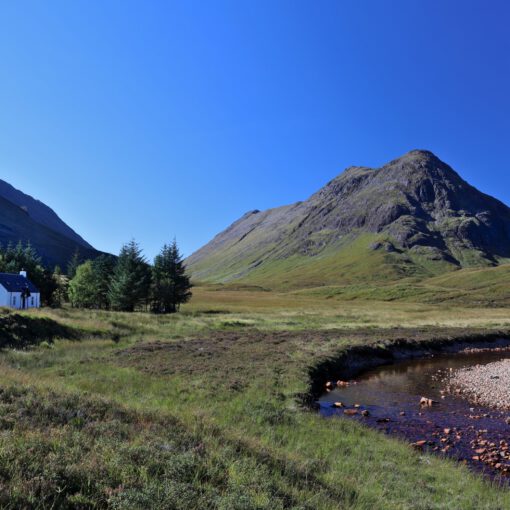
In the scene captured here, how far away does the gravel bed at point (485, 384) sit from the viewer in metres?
25.3

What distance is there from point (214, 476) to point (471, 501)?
7595 millimetres

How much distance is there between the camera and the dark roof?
71688 mm

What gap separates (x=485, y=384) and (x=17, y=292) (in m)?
75.2

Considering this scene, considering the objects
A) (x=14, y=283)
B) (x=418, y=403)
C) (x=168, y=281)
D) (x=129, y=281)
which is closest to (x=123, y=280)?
(x=129, y=281)

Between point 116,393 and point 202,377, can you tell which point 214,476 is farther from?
point 202,377

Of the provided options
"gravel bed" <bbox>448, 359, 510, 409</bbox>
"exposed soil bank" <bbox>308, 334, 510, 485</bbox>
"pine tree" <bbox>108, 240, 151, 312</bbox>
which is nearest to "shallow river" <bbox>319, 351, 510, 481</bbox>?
"exposed soil bank" <bbox>308, 334, 510, 485</bbox>

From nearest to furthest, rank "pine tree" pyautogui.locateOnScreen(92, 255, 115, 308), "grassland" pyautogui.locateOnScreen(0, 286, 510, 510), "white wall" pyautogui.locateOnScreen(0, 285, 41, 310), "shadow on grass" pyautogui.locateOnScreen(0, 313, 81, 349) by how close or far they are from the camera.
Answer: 1. "grassland" pyautogui.locateOnScreen(0, 286, 510, 510)
2. "shadow on grass" pyautogui.locateOnScreen(0, 313, 81, 349)
3. "white wall" pyautogui.locateOnScreen(0, 285, 41, 310)
4. "pine tree" pyautogui.locateOnScreen(92, 255, 115, 308)

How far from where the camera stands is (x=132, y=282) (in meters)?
77.1

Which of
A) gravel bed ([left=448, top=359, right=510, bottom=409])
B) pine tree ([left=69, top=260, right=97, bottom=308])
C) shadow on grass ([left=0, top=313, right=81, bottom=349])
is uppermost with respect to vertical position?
pine tree ([left=69, top=260, right=97, bottom=308])

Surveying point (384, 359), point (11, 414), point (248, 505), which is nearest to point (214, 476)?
point (248, 505)

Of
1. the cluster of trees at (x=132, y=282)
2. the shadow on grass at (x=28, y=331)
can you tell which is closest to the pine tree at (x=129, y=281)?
the cluster of trees at (x=132, y=282)

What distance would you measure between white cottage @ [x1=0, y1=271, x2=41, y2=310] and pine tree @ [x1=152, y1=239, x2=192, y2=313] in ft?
76.2

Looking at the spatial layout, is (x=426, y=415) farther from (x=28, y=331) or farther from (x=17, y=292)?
(x=17, y=292)

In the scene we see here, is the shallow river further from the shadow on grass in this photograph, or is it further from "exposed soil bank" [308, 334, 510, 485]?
the shadow on grass
